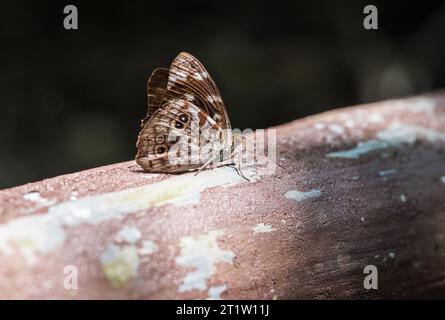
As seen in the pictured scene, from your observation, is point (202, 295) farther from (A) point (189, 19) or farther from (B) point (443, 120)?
(A) point (189, 19)

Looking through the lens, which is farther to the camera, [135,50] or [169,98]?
[135,50]

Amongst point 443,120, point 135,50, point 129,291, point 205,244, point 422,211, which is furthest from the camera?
point 135,50

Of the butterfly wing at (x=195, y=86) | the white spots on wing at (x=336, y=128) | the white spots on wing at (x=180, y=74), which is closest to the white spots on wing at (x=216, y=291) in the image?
the butterfly wing at (x=195, y=86)

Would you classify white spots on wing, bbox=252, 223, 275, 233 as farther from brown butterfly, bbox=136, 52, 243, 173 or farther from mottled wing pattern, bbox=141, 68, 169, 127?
mottled wing pattern, bbox=141, 68, 169, 127

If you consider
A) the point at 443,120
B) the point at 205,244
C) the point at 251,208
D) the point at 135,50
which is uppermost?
the point at 135,50

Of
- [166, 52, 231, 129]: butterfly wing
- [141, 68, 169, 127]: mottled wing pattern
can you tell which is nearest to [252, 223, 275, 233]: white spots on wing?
[166, 52, 231, 129]: butterfly wing

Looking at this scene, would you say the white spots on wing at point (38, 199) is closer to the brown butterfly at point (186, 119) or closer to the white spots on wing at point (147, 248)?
the white spots on wing at point (147, 248)

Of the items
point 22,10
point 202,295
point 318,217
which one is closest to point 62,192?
point 202,295
